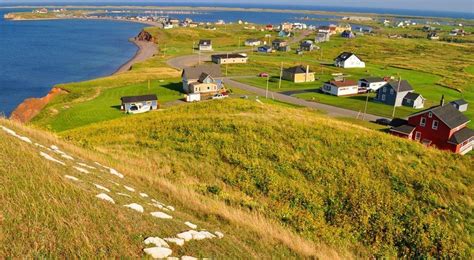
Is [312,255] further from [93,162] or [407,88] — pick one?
[407,88]

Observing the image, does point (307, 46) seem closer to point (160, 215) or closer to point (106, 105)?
point (106, 105)

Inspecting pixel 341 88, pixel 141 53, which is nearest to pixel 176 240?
pixel 341 88

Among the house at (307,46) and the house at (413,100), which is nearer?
the house at (413,100)

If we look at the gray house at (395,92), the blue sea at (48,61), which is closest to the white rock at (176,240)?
the blue sea at (48,61)

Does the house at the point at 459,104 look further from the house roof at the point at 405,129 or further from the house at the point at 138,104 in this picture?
the house at the point at 138,104

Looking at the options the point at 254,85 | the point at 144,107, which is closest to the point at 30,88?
the point at 144,107
